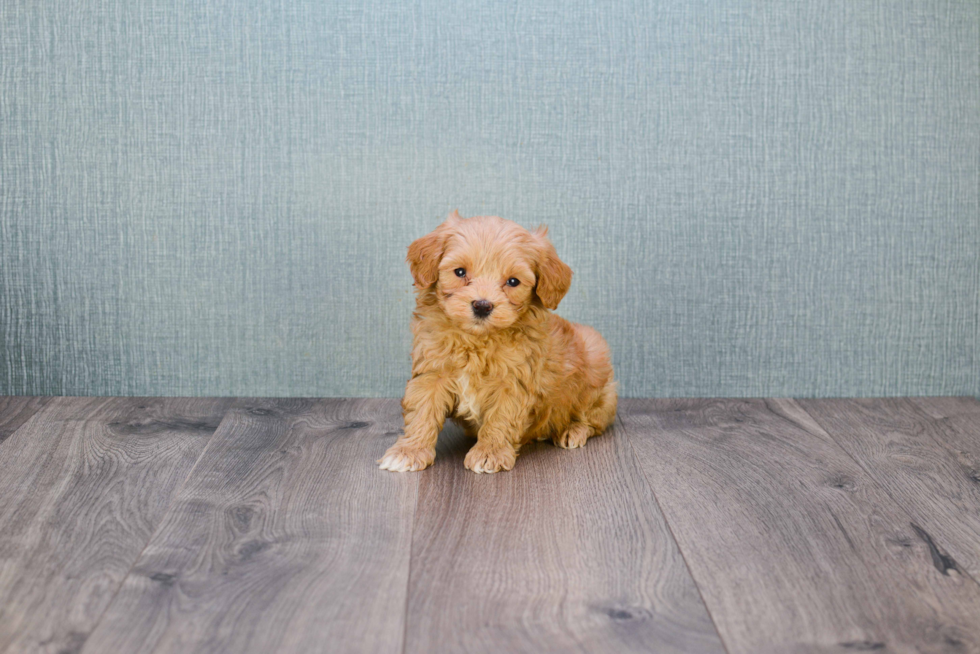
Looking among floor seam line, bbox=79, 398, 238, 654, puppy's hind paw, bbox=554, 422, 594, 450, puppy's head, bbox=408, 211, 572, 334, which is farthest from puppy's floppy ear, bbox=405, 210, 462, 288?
floor seam line, bbox=79, 398, 238, 654

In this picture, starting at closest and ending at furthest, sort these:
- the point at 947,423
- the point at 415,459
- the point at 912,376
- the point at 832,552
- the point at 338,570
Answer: the point at 338,570, the point at 832,552, the point at 415,459, the point at 947,423, the point at 912,376

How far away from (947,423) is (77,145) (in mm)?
2515

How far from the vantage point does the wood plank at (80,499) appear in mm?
1332

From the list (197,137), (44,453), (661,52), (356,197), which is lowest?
(44,453)

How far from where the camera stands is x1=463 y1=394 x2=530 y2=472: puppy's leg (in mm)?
1974

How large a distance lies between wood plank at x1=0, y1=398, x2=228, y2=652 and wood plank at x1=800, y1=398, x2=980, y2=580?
145cm

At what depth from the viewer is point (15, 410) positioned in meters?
2.39

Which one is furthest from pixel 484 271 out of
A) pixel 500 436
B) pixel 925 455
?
pixel 925 455

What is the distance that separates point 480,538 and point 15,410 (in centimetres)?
149

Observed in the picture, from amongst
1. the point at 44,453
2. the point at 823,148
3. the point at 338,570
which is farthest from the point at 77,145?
the point at 823,148

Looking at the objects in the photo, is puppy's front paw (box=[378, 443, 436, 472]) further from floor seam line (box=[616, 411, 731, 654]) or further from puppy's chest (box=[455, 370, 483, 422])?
floor seam line (box=[616, 411, 731, 654])

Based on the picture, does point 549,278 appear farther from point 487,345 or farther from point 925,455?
point 925,455

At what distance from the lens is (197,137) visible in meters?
2.47

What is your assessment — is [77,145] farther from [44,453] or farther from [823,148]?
[823,148]
